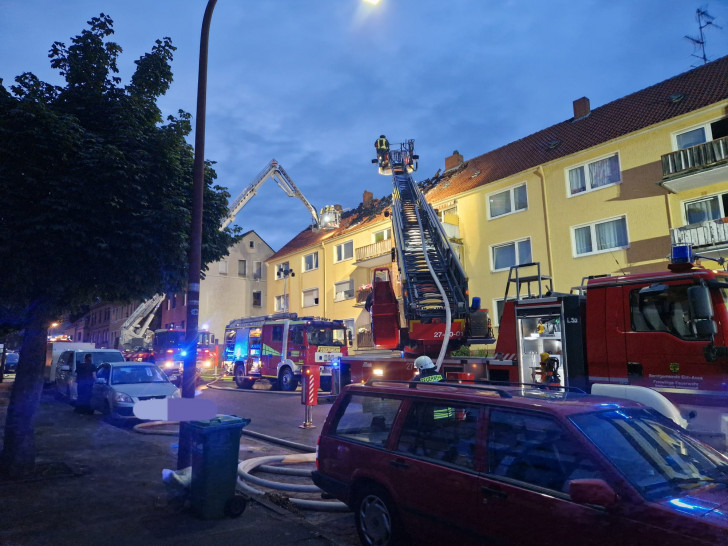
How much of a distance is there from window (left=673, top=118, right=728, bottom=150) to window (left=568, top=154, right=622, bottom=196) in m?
2.13

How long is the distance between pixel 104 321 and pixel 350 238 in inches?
1537

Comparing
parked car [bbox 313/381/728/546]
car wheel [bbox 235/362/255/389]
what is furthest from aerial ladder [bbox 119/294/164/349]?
parked car [bbox 313/381/728/546]

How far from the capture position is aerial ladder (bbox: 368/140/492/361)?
10141 millimetres

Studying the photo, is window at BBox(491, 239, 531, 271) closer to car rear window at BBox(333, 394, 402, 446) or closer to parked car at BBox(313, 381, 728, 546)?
car rear window at BBox(333, 394, 402, 446)

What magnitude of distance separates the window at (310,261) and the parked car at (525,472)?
29.9m

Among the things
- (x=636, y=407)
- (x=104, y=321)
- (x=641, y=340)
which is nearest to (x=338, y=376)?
(x=641, y=340)

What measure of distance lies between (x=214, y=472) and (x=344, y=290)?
2614 cm

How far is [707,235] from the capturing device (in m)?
15.9

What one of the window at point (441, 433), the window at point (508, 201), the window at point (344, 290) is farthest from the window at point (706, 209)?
the window at point (344, 290)

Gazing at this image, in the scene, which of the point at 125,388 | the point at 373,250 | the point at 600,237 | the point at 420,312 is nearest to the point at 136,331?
the point at 373,250

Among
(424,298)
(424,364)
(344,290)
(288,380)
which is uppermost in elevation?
(344,290)

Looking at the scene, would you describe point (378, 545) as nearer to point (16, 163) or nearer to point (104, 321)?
point (16, 163)

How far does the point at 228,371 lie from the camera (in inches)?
890

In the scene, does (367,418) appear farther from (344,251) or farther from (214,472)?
(344,251)
